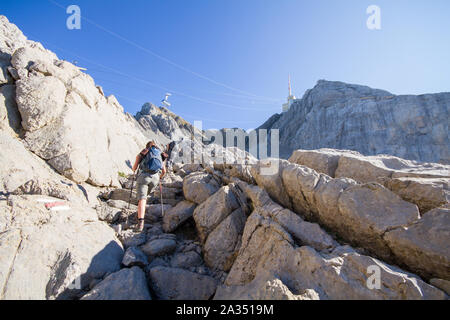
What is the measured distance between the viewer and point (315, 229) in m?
5.65

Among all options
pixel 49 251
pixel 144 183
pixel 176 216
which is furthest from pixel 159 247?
pixel 144 183

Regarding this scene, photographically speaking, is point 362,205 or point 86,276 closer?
point 86,276

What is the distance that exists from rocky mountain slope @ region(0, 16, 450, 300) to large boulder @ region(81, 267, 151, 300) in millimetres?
23

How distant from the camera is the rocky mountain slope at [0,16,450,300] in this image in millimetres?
4246

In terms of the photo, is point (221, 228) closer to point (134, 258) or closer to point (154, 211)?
point (134, 258)

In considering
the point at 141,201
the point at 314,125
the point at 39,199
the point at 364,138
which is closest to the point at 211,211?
the point at 141,201

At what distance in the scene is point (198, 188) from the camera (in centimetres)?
928

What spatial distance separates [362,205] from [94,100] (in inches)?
697

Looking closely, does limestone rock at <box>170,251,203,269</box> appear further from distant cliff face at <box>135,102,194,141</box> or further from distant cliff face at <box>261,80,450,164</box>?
distant cliff face at <box>135,102,194,141</box>

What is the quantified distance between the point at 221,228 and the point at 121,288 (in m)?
3.35

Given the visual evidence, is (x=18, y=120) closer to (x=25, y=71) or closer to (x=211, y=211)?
(x=25, y=71)

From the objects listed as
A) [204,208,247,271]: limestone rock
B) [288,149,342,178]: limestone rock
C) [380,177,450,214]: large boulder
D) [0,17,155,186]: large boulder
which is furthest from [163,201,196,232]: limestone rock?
[380,177,450,214]: large boulder

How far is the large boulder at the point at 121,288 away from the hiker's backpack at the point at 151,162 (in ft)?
13.7

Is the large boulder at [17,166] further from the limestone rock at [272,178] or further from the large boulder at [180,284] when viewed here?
the limestone rock at [272,178]
